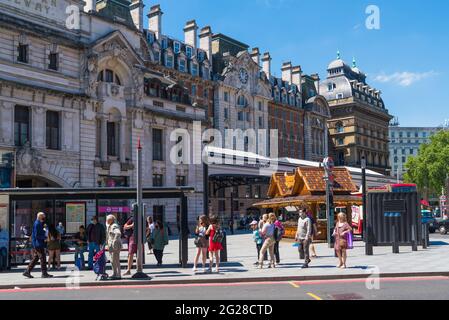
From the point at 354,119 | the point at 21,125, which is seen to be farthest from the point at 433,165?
the point at 21,125

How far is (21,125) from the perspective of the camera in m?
34.4

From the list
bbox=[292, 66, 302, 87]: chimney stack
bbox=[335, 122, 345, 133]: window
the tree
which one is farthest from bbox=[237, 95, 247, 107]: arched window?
bbox=[335, 122, 345, 133]: window

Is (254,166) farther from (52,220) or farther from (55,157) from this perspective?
(52,220)

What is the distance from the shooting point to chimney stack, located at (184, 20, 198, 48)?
65350mm

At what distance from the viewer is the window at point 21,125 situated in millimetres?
34031

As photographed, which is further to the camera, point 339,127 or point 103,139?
point 339,127

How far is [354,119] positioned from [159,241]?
81306 millimetres

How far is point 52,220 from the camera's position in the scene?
19203 mm

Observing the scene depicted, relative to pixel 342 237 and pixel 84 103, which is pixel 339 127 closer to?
pixel 84 103

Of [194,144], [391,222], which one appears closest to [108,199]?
[391,222]

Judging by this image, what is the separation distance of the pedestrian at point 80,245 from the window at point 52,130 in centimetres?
1870

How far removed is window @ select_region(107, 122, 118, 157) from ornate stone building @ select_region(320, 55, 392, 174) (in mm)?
61314

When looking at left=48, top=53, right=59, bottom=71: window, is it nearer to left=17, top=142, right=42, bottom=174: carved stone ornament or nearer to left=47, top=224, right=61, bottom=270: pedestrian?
left=17, top=142, right=42, bottom=174: carved stone ornament
